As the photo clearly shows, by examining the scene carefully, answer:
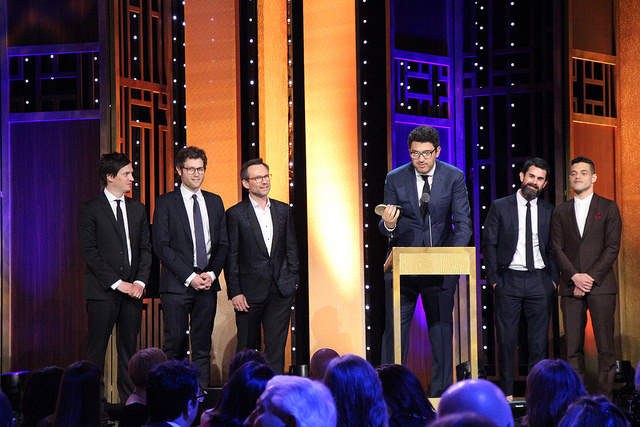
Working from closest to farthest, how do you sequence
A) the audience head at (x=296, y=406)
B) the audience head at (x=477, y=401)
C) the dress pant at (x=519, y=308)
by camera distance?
the audience head at (x=296, y=406) < the audience head at (x=477, y=401) < the dress pant at (x=519, y=308)

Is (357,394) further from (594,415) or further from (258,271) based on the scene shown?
(258,271)

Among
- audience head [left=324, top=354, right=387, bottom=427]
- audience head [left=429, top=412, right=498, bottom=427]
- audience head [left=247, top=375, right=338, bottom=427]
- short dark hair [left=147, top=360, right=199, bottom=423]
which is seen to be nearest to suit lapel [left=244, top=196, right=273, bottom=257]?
short dark hair [left=147, top=360, right=199, bottom=423]

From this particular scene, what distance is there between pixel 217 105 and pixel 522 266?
9.70 ft

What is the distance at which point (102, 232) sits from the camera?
5.26 meters

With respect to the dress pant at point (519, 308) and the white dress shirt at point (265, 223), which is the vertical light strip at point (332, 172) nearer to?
the white dress shirt at point (265, 223)

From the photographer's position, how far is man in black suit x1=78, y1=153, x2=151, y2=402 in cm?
517

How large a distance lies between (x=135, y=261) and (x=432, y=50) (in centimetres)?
314

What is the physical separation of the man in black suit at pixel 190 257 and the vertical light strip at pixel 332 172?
1505mm

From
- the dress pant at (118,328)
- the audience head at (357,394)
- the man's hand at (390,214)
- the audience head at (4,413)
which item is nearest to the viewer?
the audience head at (357,394)

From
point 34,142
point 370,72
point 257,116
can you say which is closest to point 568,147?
point 370,72

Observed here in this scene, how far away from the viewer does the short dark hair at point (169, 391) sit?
270 centimetres

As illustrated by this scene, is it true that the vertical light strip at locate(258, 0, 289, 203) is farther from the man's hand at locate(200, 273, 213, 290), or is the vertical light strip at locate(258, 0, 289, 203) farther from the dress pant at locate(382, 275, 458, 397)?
the dress pant at locate(382, 275, 458, 397)

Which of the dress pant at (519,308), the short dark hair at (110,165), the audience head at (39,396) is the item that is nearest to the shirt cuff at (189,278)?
the short dark hair at (110,165)

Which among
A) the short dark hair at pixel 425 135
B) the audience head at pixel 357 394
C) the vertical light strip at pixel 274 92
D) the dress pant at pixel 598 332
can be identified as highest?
the vertical light strip at pixel 274 92
